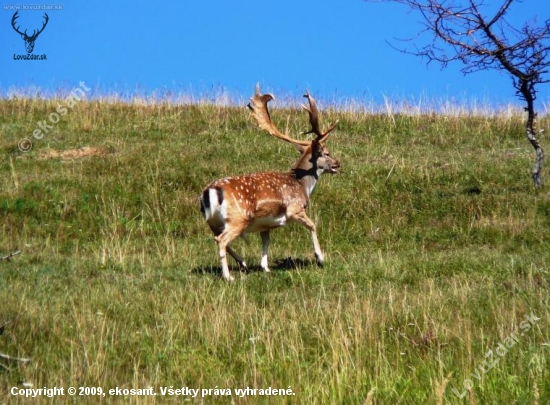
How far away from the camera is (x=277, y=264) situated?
12023 mm

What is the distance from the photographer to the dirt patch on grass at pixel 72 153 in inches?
725

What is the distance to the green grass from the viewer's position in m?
6.58

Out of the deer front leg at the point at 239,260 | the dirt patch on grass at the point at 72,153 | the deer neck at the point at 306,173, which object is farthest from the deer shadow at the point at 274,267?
the dirt patch on grass at the point at 72,153

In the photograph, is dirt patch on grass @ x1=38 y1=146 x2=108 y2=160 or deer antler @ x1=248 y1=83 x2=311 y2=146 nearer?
deer antler @ x1=248 y1=83 x2=311 y2=146

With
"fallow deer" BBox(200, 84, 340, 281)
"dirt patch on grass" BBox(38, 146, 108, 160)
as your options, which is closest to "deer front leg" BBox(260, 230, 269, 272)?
"fallow deer" BBox(200, 84, 340, 281)

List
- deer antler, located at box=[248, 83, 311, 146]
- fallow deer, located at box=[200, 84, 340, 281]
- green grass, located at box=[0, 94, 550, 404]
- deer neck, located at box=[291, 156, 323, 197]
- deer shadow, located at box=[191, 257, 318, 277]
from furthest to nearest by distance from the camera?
deer antler, located at box=[248, 83, 311, 146] → deer neck, located at box=[291, 156, 323, 197] → deer shadow, located at box=[191, 257, 318, 277] → fallow deer, located at box=[200, 84, 340, 281] → green grass, located at box=[0, 94, 550, 404]

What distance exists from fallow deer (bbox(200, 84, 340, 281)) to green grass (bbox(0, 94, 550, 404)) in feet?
1.91

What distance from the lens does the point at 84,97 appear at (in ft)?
76.3

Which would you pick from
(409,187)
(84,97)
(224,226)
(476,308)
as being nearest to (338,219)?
(409,187)

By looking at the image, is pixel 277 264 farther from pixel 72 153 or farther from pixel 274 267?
pixel 72 153

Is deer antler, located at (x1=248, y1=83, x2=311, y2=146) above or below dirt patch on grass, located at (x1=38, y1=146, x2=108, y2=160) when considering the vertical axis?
below

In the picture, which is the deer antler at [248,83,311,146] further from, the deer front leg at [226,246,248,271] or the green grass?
the deer front leg at [226,246,248,271]

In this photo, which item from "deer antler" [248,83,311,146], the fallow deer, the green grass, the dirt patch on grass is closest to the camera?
the green grass

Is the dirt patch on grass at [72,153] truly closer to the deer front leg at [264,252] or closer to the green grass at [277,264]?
the green grass at [277,264]
